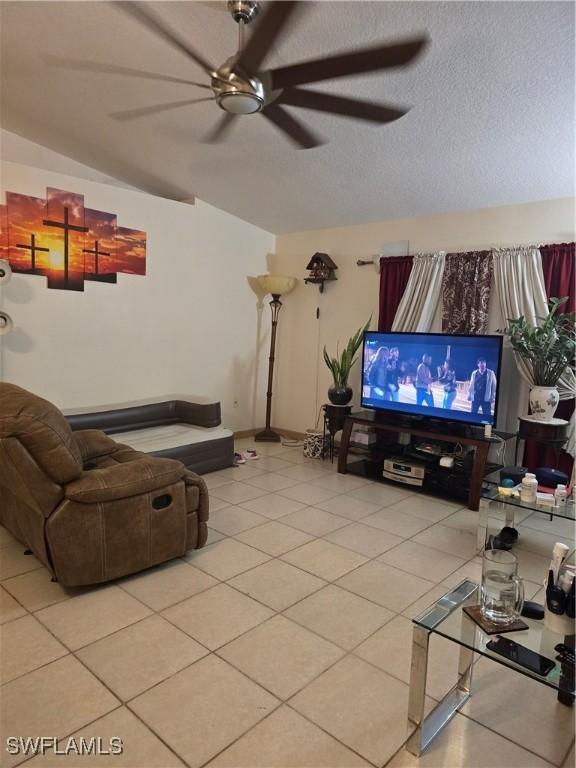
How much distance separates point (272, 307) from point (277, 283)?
1.27 ft

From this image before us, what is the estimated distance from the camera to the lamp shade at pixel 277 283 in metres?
5.45

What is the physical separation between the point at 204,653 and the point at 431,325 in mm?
3504

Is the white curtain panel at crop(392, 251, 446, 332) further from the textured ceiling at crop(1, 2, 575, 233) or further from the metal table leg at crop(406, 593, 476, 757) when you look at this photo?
the metal table leg at crop(406, 593, 476, 757)

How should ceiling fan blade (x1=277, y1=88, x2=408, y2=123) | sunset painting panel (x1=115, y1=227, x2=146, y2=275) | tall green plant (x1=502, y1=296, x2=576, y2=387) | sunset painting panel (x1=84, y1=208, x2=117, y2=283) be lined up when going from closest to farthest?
ceiling fan blade (x1=277, y1=88, x2=408, y2=123) < tall green plant (x1=502, y1=296, x2=576, y2=387) < sunset painting panel (x1=84, y1=208, x2=117, y2=283) < sunset painting panel (x1=115, y1=227, x2=146, y2=275)

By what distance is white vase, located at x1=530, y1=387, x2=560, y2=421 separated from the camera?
3.58 meters

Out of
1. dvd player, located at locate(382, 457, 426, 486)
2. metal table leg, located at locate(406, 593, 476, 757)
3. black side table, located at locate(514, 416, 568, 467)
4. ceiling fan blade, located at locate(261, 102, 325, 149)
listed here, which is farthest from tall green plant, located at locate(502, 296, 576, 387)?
metal table leg, located at locate(406, 593, 476, 757)

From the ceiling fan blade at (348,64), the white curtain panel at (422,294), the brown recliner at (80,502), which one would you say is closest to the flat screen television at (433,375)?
the white curtain panel at (422,294)

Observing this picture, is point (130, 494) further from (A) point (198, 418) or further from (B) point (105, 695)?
(A) point (198, 418)

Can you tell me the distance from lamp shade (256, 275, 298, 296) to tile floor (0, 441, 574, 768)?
3.04m

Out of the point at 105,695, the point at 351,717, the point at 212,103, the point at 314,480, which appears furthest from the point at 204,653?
the point at 212,103

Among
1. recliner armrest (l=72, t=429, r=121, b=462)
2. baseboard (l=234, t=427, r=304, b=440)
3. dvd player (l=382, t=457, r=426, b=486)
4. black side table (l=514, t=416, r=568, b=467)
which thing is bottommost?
baseboard (l=234, t=427, r=304, b=440)

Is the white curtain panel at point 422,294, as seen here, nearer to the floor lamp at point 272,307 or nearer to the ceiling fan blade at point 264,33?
the floor lamp at point 272,307

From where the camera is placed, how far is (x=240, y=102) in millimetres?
2246

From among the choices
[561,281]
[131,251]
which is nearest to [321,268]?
[131,251]
